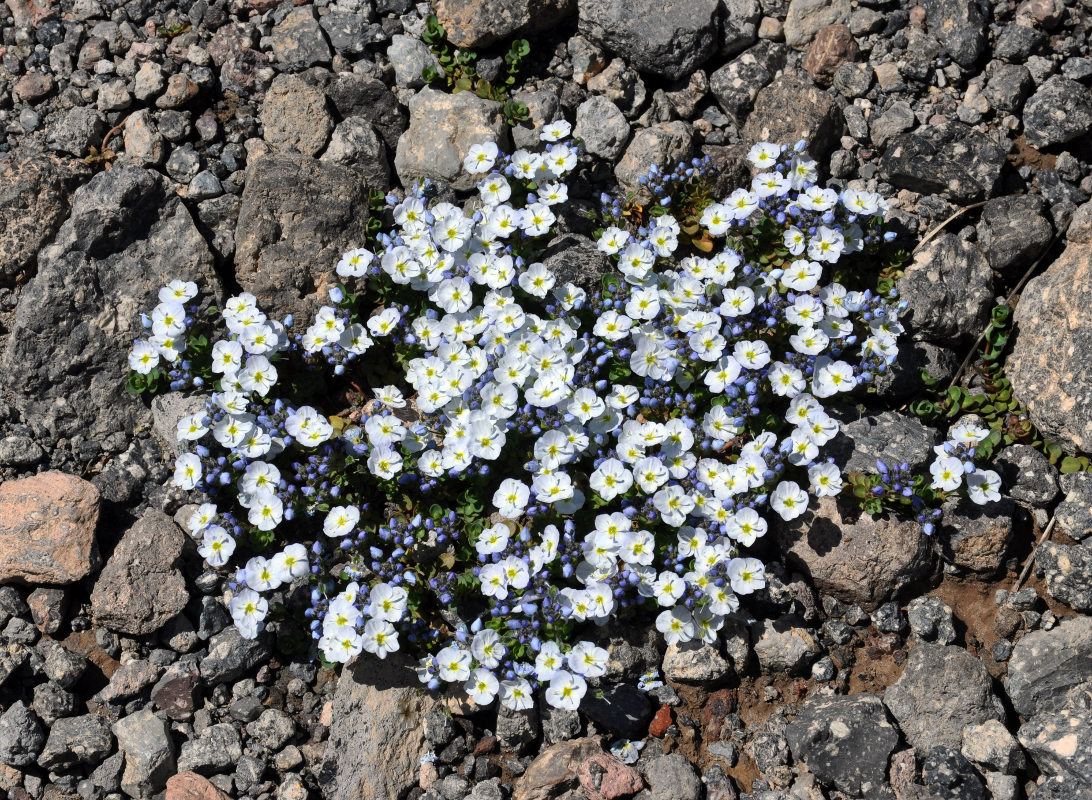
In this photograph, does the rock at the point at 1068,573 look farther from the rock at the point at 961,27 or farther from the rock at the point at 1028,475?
the rock at the point at 961,27

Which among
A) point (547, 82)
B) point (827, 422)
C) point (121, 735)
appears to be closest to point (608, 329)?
point (827, 422)

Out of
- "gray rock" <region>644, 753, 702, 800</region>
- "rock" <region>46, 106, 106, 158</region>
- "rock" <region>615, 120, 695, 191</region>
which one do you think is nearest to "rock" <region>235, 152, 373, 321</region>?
"rock" <region>46, 106, 106, 158</region>

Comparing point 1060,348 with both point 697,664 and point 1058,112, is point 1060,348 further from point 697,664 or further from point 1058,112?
point 697,664

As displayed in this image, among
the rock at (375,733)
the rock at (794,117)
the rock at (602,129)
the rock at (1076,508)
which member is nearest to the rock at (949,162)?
the rock at (794,117)

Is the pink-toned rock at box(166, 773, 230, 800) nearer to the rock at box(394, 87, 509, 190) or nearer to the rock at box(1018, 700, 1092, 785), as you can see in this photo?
the rock at box(394, 87, 509, 190)

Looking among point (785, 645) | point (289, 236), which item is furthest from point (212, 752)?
point (785, 645)
